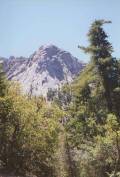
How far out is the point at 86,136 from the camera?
4150 centimetres

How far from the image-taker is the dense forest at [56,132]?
2767 cm

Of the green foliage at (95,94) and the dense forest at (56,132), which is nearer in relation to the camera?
Result: the dense forest at (56,132)

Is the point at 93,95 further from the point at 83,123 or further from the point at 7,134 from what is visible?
the point at 7,134

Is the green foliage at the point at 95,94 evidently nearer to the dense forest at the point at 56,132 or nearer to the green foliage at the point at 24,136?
the dense forest at the point at 56,132

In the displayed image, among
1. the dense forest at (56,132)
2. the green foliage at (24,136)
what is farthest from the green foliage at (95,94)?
the green foliage at (24,136)

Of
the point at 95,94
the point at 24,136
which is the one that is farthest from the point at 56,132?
the point at 95,94

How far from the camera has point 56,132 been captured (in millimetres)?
29656

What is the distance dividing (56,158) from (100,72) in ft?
41.5

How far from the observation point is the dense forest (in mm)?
27672

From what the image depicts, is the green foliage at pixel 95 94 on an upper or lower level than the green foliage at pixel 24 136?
upper

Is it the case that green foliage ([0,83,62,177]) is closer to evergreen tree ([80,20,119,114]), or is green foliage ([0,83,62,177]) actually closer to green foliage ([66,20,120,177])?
green foliage ([66,20,120,177])

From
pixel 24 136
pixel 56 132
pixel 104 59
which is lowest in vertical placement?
pixel 24 136

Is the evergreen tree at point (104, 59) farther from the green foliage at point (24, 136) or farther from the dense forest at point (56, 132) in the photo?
the green foliage at point (24, 136)

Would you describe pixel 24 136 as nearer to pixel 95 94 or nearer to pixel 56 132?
pixel 56 132
